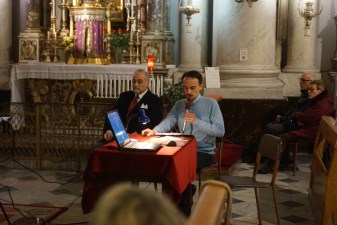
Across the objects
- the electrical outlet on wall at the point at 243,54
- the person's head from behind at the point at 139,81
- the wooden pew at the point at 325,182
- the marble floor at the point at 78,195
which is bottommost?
the marble floor at the point at 78,195

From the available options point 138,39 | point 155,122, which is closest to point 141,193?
point 155,122

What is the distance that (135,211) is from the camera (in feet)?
3.86

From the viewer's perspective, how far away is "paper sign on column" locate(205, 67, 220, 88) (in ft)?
32.3

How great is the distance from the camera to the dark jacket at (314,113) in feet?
26.0

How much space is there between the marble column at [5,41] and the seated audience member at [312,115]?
6.23 meters

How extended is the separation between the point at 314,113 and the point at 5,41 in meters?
6.90

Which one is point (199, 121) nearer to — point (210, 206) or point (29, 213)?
point (29, 213)

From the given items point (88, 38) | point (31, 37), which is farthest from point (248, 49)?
point (31, 37)

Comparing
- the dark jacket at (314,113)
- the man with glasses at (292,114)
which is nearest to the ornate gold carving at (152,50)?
the man with glasses at (292,114)

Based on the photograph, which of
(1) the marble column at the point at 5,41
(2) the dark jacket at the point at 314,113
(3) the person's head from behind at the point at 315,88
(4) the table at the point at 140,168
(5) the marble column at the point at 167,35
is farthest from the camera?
(1) the marble column at the point at 5,41

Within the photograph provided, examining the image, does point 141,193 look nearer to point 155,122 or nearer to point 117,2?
point 155,122

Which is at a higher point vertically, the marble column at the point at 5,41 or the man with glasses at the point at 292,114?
the marble column at the point at 5,41

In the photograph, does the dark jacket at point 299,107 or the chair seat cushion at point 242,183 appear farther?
the dark jacket at point 299,107

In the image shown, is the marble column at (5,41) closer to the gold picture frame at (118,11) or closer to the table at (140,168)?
the gold picture frame at (118,11)
